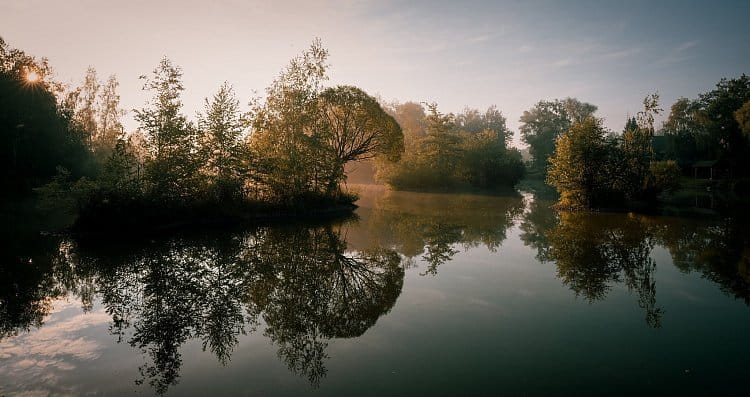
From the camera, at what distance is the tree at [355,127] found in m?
32.8

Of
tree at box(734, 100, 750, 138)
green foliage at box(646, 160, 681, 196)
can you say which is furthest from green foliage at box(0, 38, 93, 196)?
tree at box(734, 100, 750, 138)

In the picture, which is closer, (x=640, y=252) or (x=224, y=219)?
(x=640, y=252)

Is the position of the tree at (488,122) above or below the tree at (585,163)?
above

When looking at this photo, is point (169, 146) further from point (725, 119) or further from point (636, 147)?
point (725, 119)

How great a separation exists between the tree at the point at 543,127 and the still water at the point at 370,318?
9769 centimetres

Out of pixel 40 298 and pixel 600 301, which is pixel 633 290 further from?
pixel 40 298

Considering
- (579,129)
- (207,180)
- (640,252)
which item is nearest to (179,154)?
(207,180)

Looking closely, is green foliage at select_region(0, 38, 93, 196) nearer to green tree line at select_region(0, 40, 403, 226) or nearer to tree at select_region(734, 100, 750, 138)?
green tree line at select_region(0, 40, 403, 226)

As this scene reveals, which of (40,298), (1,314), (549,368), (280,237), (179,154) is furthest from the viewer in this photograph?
(179,154)

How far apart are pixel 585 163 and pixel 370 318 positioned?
2913cm

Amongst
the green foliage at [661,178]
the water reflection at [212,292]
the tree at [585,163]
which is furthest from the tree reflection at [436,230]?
the green foliage at [661,178]

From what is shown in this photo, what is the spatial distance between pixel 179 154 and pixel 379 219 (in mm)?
13021

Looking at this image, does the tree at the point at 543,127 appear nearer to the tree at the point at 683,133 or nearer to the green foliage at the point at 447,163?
the tree at the point at 683,133

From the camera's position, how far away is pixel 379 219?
26641mm
